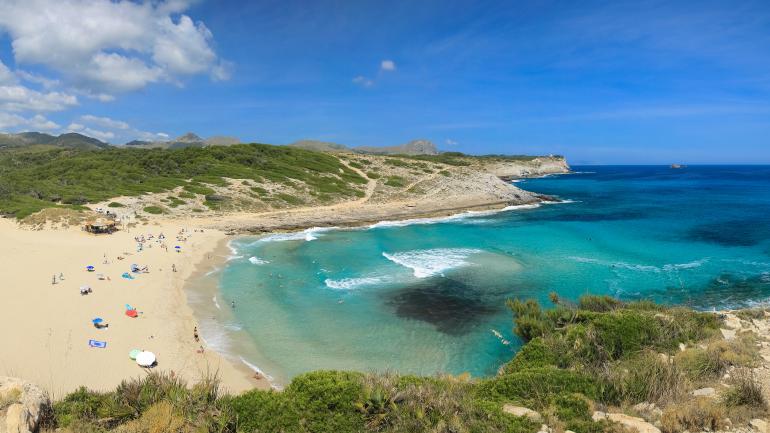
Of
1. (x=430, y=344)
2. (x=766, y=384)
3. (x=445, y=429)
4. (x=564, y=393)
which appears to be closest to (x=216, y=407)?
(x=445, y=429)

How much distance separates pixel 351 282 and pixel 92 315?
517 inches

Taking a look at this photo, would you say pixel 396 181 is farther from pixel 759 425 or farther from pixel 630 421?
pixel 759 425

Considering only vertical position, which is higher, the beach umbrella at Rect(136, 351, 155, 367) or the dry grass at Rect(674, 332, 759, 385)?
the dry grass at Rect(674, 332, 759, 385)

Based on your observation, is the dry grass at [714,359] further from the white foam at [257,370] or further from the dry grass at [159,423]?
the white foam at [257,370]

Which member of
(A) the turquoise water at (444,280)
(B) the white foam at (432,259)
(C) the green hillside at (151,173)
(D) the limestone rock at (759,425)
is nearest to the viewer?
(D) the limestone rock at (759,425)

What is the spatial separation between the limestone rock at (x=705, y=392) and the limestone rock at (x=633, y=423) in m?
2.23

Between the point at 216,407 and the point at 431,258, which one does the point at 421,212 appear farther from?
the point at 216,407

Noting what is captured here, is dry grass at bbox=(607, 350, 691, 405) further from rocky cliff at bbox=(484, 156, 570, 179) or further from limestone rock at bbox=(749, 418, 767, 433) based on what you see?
rocky cliff at bbox=(484, 156, 570, 179)

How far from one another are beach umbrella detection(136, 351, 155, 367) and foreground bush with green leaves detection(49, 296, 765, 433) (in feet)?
20.0

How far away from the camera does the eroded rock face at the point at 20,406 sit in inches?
A: 278

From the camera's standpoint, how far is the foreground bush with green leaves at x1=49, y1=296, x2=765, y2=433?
7.70 metres

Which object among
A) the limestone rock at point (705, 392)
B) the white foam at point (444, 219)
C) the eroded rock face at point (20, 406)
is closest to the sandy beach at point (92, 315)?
the eroded rock face at point (20, 406)

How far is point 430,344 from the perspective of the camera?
17406mm

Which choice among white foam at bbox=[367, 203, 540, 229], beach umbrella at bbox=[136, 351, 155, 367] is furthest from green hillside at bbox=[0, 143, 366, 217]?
beach umbrella at bbox=[136, 351, 155, 367]
